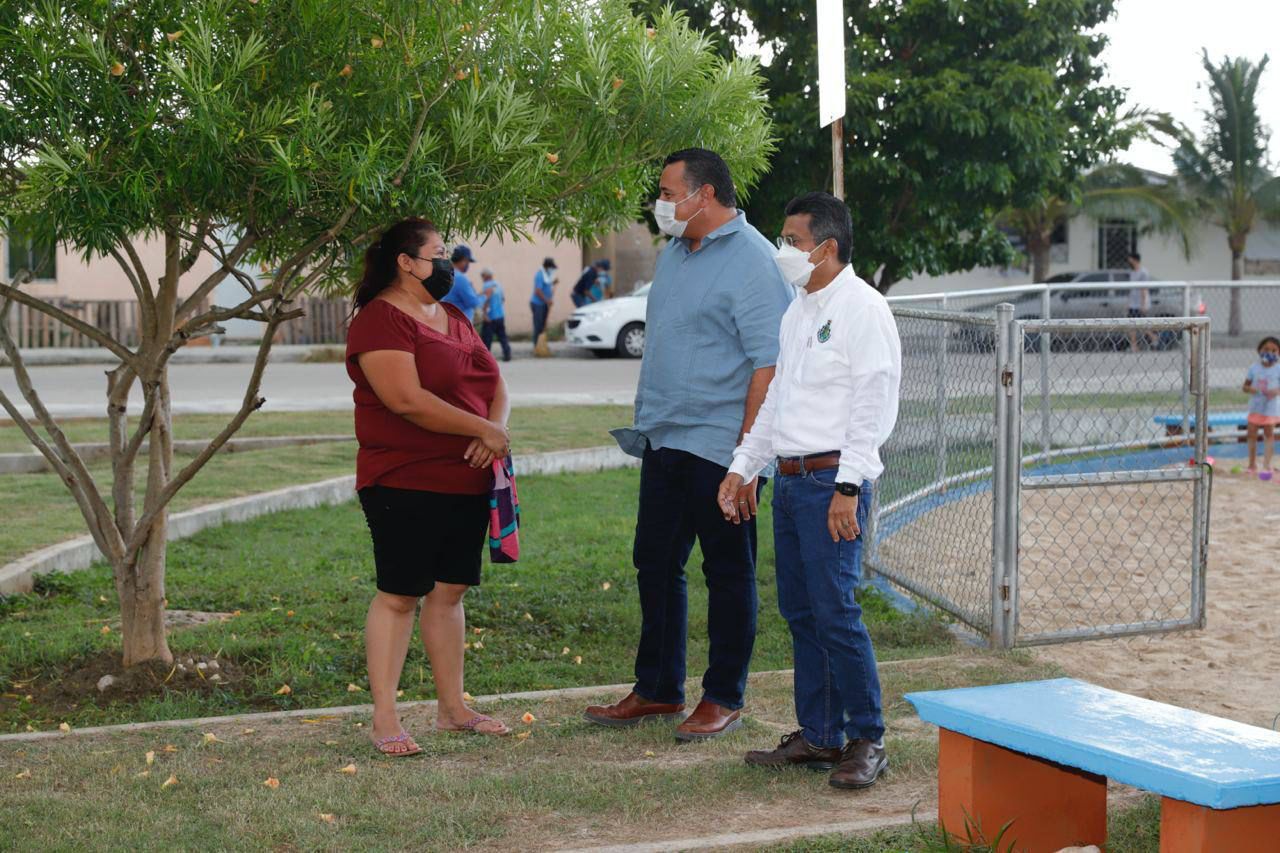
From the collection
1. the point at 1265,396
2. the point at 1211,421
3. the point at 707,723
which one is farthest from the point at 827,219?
the point at 1211,421

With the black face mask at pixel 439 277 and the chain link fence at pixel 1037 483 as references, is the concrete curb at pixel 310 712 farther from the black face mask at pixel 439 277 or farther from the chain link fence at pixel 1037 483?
the black face mask at pixel 439 277

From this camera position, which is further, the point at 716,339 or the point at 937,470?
the point at 937,470

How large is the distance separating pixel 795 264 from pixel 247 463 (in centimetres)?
776

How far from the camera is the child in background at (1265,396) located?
12703 millimetres

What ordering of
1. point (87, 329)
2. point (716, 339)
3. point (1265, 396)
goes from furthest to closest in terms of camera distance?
point (1265, 396) < point (87, 329) < point (716, 339)

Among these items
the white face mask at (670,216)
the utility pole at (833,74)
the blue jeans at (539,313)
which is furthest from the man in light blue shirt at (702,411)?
the blue jeans at (539,313)

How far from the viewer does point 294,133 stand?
16.3 ft

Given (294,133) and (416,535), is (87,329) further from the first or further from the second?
(416,535)

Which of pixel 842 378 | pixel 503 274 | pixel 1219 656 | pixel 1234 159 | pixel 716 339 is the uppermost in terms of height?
pixel 1234 159

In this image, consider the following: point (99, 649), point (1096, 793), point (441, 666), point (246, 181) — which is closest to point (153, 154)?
point (246, 181)

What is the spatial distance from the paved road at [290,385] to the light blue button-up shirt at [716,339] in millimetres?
9904

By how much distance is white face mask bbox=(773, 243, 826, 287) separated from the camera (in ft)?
15.4

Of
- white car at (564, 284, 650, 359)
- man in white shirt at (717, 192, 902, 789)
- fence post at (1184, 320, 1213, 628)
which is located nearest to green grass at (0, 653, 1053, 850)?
man in white shirt at (717, 192, 902, 789)

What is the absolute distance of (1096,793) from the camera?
4.21 meters
